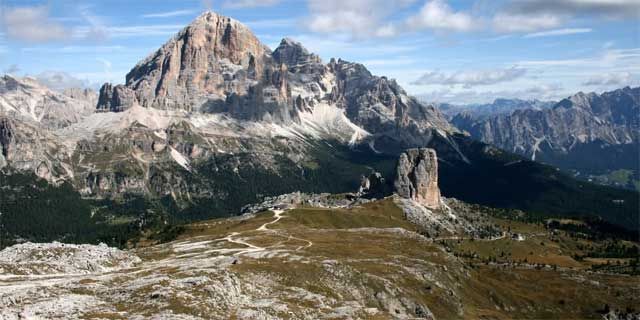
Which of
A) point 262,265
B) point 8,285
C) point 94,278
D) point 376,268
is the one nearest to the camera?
point 8,285

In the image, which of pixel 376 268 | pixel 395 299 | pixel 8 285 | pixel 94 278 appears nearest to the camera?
pixel 8 285

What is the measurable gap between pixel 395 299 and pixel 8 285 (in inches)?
4005

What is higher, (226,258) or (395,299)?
(226,258)

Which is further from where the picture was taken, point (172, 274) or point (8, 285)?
point (172, 274)

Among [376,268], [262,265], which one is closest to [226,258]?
[262,265]

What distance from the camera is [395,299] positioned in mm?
178125

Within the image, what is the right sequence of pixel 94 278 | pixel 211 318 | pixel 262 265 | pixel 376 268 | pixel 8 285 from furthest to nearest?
1. pixel 376 268
2. pixel 262 265
3. pixel 94 278
4. pixel 8 285
5. pixel 211 318

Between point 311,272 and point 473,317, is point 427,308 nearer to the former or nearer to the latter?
point 473,317

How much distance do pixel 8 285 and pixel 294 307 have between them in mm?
62516

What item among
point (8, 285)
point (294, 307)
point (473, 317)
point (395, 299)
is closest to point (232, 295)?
point (294, 307)

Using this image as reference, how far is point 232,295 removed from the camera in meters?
135

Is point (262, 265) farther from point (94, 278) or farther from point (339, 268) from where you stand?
point (94, 278)

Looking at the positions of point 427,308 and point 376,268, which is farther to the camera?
point 376,268

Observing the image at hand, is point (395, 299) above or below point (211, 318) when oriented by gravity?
below
